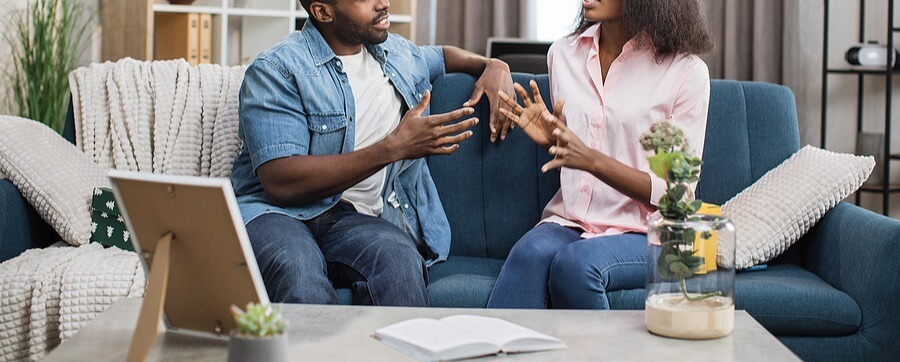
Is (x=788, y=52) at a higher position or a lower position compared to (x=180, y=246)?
higher

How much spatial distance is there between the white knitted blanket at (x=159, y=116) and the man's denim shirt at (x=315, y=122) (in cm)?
14

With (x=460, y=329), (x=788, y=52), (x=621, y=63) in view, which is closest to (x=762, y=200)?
(x=621, y=63)

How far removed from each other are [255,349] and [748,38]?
3.85 metres

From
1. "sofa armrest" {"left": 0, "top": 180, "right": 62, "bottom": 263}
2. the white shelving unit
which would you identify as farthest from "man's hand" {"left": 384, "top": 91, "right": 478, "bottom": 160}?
the white shelving unit

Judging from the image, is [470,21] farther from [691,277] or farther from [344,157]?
[691,277]

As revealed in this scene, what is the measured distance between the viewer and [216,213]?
3.96ft

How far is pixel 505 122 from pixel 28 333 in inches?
46.0

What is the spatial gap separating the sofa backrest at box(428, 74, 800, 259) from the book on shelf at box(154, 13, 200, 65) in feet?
6.01

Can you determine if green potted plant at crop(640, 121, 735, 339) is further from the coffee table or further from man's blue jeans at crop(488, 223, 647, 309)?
man's blue jeans at crop(488, 223, 647, 309)

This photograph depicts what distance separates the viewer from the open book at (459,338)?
128 cm

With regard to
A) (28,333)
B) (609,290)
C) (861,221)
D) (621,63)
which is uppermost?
(621,63)

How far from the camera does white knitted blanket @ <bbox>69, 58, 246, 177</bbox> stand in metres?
2.40

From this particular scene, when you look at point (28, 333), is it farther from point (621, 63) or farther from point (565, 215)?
point (621, 63)

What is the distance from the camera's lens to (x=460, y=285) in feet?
6.80
